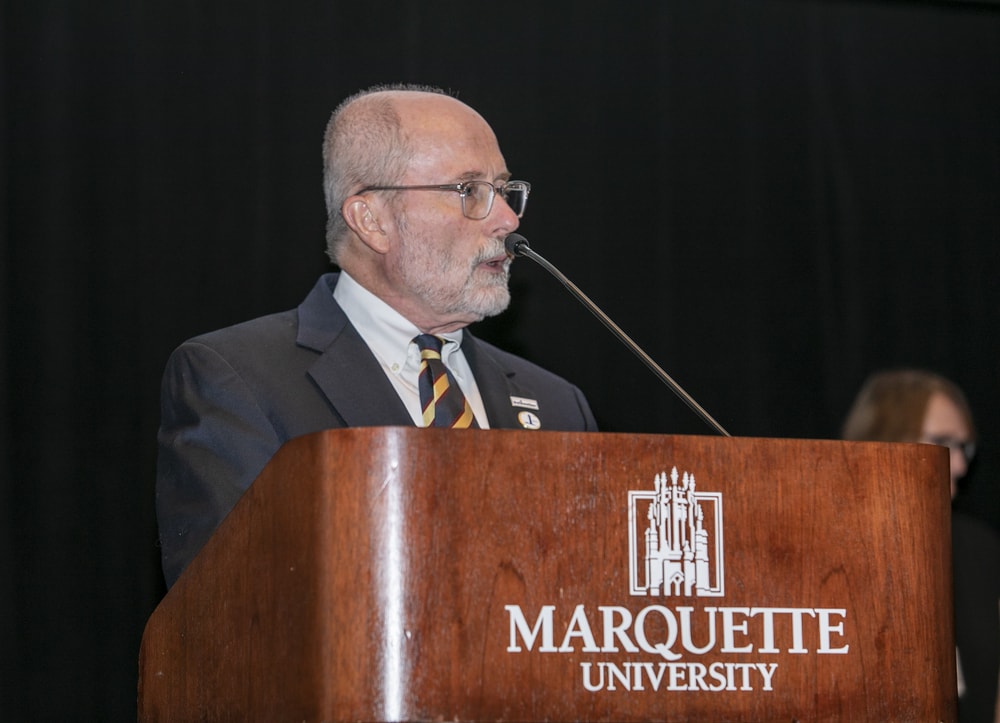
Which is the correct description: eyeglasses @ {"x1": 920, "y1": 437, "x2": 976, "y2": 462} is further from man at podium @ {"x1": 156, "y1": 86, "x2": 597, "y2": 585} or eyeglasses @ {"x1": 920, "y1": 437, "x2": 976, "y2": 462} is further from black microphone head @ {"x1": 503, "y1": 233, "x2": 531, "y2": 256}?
black microphone head @ {"x1": 503, "y1": 233, "x2": 531, "y2": 256}

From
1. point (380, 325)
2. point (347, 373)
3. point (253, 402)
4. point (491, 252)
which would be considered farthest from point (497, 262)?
point (253, 402)

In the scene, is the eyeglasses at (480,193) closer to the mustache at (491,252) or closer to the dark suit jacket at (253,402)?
the mustache at (491,252)

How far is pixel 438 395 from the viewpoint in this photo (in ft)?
7.73

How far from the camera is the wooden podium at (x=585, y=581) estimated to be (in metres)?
1.35

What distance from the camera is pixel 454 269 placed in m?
2.54

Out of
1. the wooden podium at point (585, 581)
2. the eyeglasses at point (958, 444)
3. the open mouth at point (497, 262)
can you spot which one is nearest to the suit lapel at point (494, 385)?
the open mouth at point (497, 262)

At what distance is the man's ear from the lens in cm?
260

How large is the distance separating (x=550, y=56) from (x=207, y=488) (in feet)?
7.39

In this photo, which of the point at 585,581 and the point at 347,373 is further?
the point at 347,373

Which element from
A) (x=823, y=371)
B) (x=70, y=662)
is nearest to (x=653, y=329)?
(x=823, y=371)

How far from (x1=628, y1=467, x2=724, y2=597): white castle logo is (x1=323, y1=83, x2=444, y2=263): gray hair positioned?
1289mm

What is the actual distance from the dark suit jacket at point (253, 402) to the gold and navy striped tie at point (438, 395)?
0.09m

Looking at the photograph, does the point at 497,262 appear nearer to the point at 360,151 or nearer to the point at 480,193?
the point at 480,193

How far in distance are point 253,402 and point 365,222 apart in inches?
23.7
